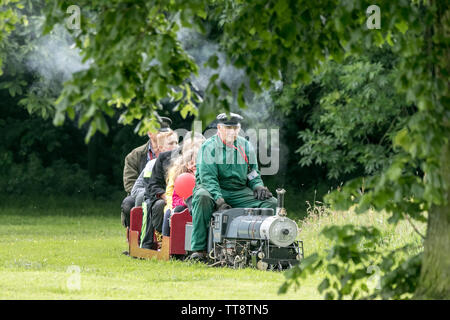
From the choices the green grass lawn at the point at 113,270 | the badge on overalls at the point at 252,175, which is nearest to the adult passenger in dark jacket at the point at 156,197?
the green grass lawn at the point at 113,270

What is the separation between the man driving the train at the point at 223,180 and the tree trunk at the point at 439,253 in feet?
15.6

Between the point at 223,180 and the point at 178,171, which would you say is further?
the point at 178,171

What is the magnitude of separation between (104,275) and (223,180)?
1778mm

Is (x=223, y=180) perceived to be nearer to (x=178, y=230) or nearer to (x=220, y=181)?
(x=220, y=181)

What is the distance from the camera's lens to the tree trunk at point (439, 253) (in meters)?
5.48

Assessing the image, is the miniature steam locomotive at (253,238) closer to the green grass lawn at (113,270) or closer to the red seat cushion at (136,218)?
the green grass lawn at (113,270)

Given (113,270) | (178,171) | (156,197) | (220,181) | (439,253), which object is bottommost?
(113,270)

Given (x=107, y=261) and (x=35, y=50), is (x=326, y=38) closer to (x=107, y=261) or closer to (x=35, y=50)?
(x=107, y=261)

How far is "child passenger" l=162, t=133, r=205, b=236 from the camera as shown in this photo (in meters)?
10.9

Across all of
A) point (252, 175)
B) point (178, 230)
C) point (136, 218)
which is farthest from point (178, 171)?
point (136, 218)

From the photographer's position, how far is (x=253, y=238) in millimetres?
9766

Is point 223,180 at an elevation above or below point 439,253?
above

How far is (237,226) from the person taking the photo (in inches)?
391

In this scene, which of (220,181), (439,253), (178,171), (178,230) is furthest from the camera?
(178,171)
